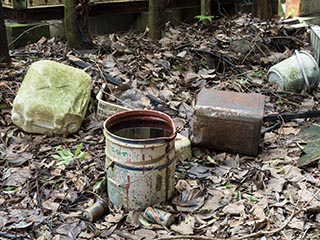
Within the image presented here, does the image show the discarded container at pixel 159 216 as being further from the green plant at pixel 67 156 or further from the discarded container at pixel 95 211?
the green plant at pixel 67 156

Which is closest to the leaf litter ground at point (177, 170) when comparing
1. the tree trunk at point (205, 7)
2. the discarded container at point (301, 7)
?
the tree trunk at point (205, 7)

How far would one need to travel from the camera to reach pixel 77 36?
5465 millimetres

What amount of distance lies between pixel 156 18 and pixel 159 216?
Result: 12.1 feet

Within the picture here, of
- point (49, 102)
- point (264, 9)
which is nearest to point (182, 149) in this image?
point (49, 102)

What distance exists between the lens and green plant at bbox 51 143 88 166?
3.58 m

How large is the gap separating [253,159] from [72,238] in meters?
1.64

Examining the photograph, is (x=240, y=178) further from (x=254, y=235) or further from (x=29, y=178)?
(x=29, y=178)

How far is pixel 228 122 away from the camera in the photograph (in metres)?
3.63

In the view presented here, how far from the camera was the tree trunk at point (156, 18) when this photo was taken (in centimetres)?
596

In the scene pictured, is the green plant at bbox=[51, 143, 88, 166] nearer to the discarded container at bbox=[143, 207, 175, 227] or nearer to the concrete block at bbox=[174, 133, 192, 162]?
the concrete block at bbox=[174, 133, 192, 162]

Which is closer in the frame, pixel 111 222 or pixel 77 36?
pixel 111 222

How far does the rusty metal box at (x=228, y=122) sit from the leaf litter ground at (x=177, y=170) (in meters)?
0.10

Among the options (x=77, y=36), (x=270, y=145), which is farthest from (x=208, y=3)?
(x=270, y=145)

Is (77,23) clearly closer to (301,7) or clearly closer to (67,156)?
(67,156)
